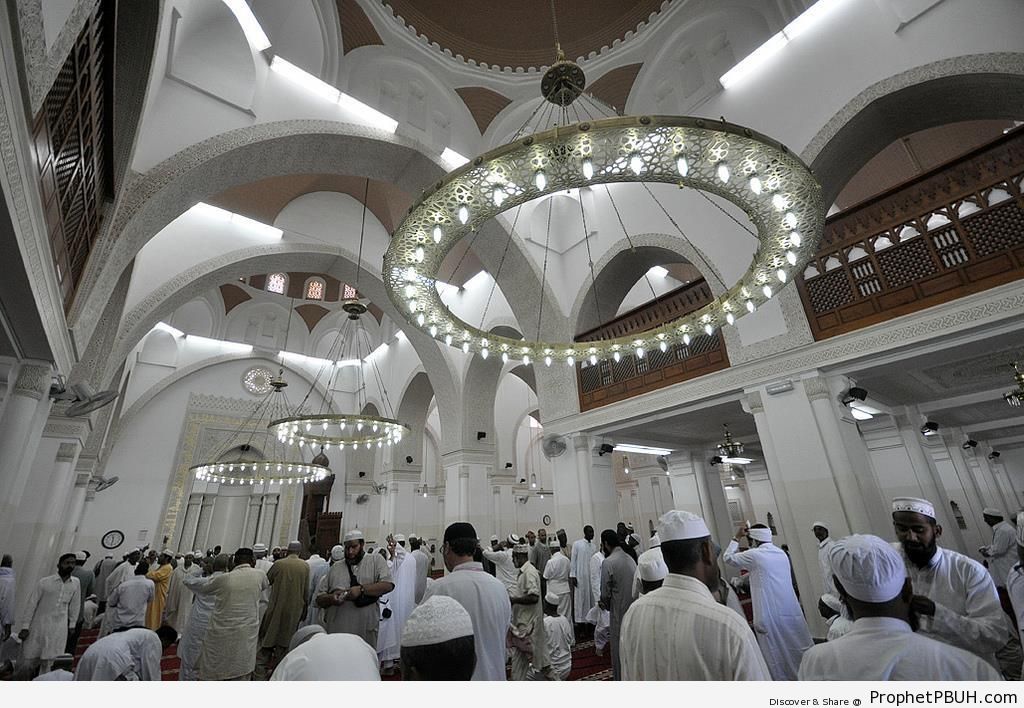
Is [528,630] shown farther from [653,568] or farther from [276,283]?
[276,283]

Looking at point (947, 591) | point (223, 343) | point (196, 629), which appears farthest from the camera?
point (223, 343)

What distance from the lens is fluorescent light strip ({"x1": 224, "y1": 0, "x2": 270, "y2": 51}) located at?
5.05 metres

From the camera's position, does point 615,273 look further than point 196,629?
Yes

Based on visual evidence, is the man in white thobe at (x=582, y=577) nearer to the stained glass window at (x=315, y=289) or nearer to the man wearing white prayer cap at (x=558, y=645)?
the man wearing white prayer cap at (x=558, y=645)

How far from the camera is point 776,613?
138 inches

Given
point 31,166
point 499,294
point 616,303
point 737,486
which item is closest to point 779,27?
point 616,303

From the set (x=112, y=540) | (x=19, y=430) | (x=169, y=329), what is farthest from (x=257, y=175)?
(x=112, y=540)

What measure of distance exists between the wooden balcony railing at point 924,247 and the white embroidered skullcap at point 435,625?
5183 millimetres

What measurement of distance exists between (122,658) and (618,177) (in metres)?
3.77

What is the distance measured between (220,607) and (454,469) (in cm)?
610

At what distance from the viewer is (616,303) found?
7.97 metres

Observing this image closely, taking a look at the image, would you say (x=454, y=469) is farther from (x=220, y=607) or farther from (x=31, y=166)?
(x=31, y=166)

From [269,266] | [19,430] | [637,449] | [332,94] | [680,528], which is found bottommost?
Result: [680,528]

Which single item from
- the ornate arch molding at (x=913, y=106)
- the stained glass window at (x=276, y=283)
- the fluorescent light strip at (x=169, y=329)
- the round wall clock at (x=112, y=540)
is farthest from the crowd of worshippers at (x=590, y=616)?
the stained glass window at (x=276, y=283)
